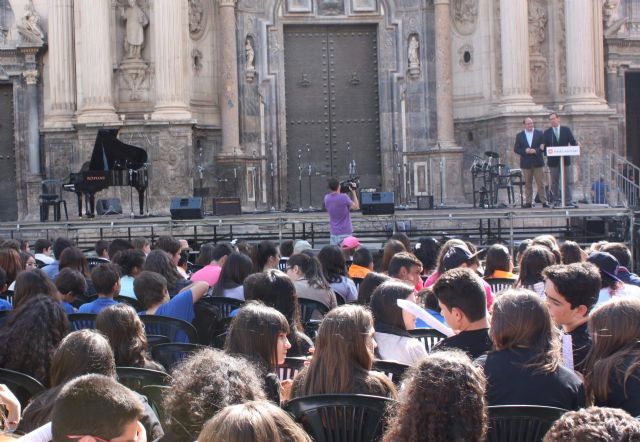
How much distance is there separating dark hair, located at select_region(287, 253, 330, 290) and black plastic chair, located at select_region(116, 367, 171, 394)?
3.54 metres

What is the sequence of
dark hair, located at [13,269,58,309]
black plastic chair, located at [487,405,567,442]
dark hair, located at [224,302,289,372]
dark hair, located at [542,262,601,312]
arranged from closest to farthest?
black plastic chair, located at [487,405,567,442], dark hair, located at [224,302,289,372], dark hair, located at [542,262,601,312], dark hair, located at [13,269,58,309]

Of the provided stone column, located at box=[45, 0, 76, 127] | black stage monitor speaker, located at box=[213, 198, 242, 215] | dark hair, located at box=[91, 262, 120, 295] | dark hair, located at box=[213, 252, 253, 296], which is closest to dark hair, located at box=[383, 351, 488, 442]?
dark hair, located at box=[91, 262, 120, 295]

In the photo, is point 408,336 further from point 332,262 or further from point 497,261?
point 332,262

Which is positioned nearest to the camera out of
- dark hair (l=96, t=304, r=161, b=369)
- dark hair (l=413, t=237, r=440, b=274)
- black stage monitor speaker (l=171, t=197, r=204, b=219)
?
dark hair (l=96, t=304, r=161, b=369)

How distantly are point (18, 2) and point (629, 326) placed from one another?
21.3 m

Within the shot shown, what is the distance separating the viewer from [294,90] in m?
23.8

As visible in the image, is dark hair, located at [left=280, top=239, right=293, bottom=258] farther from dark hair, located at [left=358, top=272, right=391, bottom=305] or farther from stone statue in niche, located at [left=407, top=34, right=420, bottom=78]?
stone statue in niche, located at [left=407, top=34, right=420, bottom=78]

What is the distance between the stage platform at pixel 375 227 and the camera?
16375 mm

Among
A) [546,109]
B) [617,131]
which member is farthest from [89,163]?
[617,131]

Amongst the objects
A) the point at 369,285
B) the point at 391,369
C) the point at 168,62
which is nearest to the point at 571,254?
the point at 369,285

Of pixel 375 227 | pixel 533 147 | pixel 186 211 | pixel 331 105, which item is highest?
pixel 331 105

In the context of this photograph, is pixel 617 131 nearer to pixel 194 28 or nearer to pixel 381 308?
pixel 194 28

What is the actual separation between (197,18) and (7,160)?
216 inches

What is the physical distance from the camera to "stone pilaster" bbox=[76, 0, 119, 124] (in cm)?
2105
